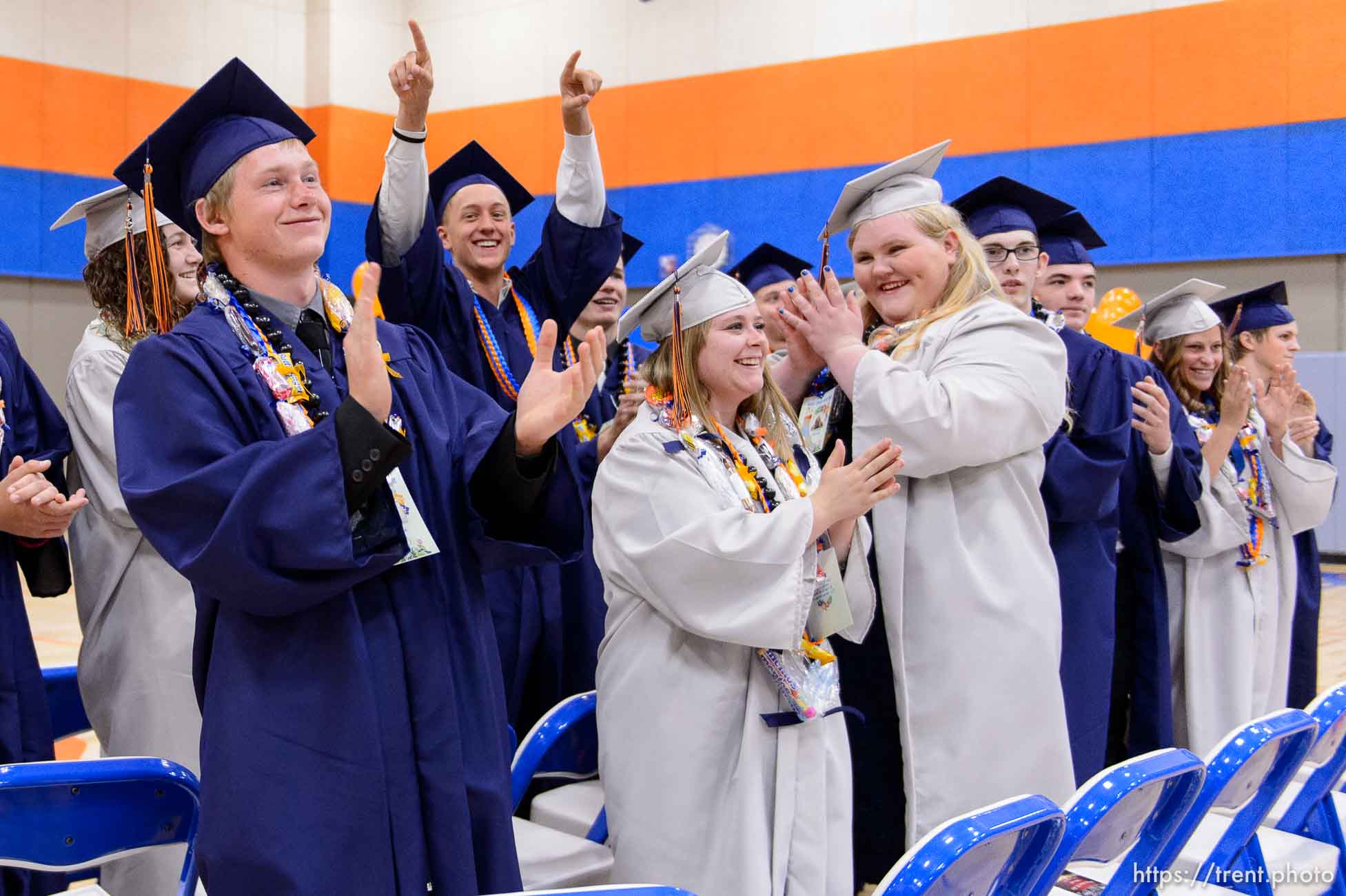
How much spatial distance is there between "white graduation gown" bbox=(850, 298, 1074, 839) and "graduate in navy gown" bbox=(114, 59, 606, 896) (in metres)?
1.25

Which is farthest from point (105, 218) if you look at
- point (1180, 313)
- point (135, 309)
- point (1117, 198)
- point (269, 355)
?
point (1117, 198)

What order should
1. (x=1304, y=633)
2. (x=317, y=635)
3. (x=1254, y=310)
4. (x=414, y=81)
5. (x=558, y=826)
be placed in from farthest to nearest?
(x=1254, y=310) → (x=1304, y=633) → (x=558, y=826) → (x=414, y=81) → (x=317, y=635)

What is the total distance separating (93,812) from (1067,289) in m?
3.92

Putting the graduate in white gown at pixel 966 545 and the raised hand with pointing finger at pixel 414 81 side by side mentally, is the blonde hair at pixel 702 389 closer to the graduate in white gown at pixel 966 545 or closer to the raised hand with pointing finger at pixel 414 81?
the graduate in white gown at pixel 966 545

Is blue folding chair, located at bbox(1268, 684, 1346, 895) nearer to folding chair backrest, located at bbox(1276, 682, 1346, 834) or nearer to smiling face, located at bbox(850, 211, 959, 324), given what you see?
folding chair backrest, located at bbox(1276, 682, 1346, 834)

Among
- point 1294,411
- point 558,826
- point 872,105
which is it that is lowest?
point 558,826

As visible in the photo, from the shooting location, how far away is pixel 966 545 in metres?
3.18

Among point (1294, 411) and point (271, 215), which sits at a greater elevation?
point (271, 215)

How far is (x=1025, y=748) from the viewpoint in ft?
10.3

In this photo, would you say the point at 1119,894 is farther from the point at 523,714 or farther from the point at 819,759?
the point at 523,714

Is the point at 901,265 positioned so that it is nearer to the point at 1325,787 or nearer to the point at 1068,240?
the point at 1325,787

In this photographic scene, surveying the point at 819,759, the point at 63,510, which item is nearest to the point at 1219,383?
the point at 819,759

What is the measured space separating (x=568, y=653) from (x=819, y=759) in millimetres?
1307

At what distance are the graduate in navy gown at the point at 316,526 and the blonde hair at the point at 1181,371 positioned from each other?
13.1ft
